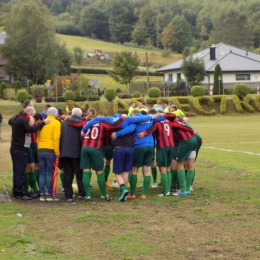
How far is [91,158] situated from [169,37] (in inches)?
5217

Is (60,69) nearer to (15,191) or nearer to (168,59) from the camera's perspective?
(168,59)

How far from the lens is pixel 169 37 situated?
14200 centimetres

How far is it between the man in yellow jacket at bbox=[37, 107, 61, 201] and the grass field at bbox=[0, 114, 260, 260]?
413 mm

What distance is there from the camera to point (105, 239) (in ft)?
27.4

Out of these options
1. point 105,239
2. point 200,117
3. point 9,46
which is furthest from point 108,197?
point 9,46

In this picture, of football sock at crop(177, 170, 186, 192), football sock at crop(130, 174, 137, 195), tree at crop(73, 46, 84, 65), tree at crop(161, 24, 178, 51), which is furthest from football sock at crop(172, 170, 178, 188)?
tree at crop(161, 24, 178, 51)

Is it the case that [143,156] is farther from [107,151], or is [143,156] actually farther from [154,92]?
[154,92]

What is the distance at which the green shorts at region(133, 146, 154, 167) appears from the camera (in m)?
12.2

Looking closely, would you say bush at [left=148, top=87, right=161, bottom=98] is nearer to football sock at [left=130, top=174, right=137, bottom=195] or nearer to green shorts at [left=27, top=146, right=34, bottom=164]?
green shorts at [left=27, top=146, right=34, bottom=164]

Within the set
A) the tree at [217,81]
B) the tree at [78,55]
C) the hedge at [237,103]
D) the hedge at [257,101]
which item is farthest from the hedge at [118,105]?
the tree at [78,55]

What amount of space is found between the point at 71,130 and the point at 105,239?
447cm

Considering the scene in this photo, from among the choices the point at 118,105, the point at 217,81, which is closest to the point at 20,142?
the point at 118,105

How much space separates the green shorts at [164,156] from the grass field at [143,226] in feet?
2.51

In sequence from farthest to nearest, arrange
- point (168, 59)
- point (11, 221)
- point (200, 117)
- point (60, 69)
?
point (168, 59) < point (60, 69) < point (200, 117) < point (11, 221)
